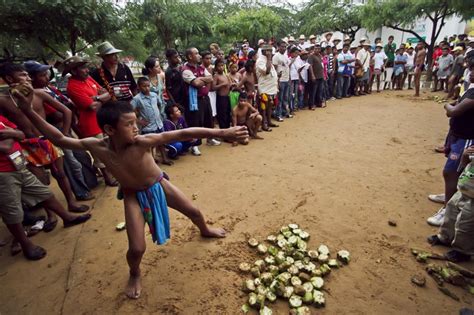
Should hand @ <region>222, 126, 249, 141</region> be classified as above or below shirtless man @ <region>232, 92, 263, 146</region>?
above

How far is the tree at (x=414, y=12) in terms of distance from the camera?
13633 mm

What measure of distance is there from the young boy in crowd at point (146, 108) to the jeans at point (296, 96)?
527 cm

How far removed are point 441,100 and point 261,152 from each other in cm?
844

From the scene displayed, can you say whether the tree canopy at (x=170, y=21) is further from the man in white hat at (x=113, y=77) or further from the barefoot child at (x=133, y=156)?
the barefoot child at (x=133, y=156)

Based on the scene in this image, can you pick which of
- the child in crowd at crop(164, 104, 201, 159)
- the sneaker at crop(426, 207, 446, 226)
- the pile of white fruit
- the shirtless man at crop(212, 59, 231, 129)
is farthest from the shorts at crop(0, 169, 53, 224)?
the sneaker at crop(426, 207, 446, 226)

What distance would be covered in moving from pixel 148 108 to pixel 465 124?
4613 mm

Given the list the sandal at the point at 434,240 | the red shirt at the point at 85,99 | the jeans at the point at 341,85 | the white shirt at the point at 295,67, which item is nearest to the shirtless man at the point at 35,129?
the red shirt at the point at 85,99

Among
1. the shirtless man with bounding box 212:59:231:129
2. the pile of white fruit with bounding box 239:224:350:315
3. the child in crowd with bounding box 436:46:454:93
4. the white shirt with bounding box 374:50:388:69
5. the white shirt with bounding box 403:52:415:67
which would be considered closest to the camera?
the pile of white fruit with bounding box 239:224:350:315

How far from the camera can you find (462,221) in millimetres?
2615

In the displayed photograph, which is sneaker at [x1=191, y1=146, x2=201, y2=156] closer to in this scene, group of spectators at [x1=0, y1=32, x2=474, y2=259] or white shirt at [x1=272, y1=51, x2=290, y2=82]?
group of spectators at [x1=0, y1=32, x2=474, y2=259]

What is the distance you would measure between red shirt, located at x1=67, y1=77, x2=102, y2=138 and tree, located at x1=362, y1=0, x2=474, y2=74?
609 inches

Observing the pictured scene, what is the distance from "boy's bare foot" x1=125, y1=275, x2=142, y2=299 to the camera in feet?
8.14

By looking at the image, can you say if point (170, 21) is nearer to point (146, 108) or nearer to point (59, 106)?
point (146, 108)

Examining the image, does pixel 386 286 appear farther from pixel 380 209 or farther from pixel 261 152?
pixel 261 152
